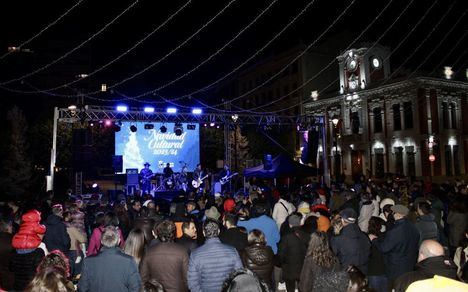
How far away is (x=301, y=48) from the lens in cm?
4875

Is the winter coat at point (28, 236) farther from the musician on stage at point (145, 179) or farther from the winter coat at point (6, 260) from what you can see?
the musician on stage at point (145, 179)

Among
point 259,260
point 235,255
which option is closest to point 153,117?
point 259,260

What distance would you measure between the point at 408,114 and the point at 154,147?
24026 mm

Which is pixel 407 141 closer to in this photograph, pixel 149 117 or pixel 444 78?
pixel 444 78

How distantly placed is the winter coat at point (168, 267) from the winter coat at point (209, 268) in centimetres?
33

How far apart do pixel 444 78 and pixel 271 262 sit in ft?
123

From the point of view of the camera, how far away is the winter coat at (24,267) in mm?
5141

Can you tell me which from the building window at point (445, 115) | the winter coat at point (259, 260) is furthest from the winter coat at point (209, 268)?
the building window at point (445, 115)

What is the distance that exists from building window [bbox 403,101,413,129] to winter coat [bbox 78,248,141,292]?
37.5m

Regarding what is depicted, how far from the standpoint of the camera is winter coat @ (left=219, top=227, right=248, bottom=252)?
22.1 ft

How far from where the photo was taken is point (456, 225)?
29.9 ft

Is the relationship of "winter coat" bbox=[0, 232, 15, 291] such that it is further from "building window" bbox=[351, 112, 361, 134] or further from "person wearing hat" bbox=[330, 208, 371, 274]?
"building window" bbox=[351, 112, 361, 134]

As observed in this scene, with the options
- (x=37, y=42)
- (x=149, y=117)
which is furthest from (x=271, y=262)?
(x=37, y=42)

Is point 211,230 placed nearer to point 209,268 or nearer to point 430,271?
point 209,268
